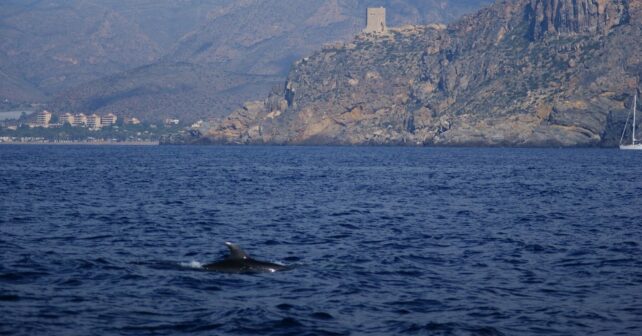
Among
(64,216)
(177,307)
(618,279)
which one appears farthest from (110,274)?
(64,216)

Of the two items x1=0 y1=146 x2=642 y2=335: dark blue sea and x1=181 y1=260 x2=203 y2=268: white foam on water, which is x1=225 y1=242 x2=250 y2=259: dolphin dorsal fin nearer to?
x1=0 y1=146 x2=642 y2=335: dark blue sea

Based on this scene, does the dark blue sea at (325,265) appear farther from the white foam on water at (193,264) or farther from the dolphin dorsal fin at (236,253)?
the dolphin dorsal fin at (236,253)

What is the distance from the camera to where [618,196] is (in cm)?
7281

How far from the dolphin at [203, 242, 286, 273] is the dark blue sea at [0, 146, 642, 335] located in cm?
55

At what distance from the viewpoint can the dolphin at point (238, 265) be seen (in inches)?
1358

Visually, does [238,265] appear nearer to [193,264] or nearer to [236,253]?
[236,253]

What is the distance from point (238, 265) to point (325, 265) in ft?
12.0

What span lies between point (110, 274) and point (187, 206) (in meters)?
28.7

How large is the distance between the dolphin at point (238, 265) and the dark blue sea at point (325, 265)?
21.8 inches

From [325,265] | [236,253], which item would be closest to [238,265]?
[236,253]

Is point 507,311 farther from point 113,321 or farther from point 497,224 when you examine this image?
point 497,224

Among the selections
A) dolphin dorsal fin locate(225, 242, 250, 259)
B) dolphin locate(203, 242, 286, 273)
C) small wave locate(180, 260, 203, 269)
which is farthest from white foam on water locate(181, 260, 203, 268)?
dolphin dorsal fin locate(225, 242, 250, 259)

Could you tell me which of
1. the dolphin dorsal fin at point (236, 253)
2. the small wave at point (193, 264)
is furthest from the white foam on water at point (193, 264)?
the dolphin dorsal fin at point (236, 253)

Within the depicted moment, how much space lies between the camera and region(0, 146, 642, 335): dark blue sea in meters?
28.0
